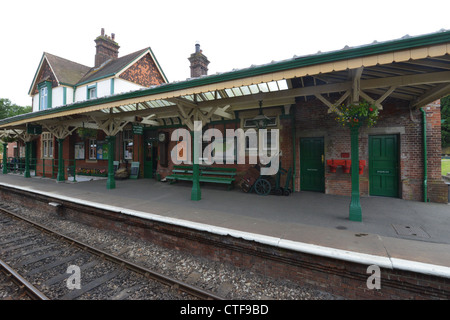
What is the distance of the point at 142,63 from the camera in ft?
50.0

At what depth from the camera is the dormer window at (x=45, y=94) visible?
1538cm

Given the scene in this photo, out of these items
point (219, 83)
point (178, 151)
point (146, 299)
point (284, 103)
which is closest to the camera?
point (146, 299)

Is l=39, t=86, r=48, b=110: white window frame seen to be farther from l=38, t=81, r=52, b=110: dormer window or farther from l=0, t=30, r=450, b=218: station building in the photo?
l=0, t=30, r=450, b=218: station building

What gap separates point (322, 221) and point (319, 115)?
13.7ft

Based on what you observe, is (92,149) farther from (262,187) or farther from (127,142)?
(262,187)

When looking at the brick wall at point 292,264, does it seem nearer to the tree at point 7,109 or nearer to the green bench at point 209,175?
the green bench at point 209,175

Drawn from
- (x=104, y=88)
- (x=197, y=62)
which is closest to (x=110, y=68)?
(x=104, y=88)

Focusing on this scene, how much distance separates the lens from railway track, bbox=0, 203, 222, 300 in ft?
10.0

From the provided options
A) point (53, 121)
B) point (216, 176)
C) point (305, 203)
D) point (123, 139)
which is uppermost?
point (53, 121)

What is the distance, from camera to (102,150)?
1276 centimetres
